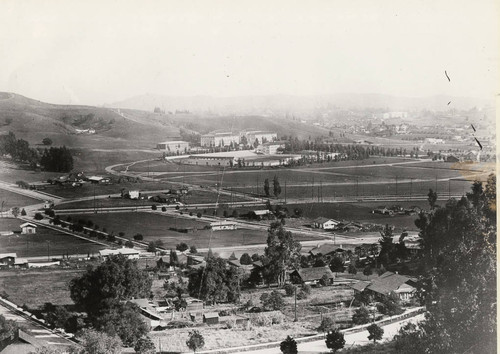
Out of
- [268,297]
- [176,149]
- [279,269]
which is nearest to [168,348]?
[268,297]

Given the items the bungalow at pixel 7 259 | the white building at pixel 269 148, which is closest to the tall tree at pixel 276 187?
the white building at pixel 269 148

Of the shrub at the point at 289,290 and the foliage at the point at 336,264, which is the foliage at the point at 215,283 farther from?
the foliage at the point at 336,264

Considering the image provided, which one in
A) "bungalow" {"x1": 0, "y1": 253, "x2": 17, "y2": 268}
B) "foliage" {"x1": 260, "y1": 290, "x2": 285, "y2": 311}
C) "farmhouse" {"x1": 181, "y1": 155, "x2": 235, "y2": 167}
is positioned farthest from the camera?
"farmhouse" {"x1": 181, "y1": 155, "x2": 235, "y2": 167}

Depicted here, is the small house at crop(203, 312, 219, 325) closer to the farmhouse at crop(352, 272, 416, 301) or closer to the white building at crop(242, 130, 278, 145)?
the farmhouse at crop(352, 272, 416, 301)

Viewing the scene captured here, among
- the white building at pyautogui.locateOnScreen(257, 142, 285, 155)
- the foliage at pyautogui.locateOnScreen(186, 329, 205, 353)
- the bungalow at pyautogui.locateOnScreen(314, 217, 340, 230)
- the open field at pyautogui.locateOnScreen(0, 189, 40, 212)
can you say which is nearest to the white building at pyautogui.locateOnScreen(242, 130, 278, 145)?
the white building at pyautogui.locateOnScreen(257, 142, 285, 155)

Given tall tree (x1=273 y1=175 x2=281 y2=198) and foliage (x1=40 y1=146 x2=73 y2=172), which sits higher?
foliage (x1=40 y1=146 x2=73 y2=172)

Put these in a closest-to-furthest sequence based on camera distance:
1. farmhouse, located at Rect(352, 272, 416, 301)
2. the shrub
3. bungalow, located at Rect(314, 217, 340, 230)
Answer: farmhouse, located at Rect(352, 272, 416, 301) → the shrub → bungalow, located at Rect(314, 217, 340, 230)

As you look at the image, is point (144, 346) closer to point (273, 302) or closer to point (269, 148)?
point (273, 302)

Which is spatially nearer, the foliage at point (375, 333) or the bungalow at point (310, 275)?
the foliage at point (375, 333)
